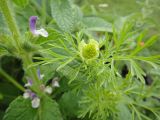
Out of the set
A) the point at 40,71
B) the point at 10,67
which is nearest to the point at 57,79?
the point at 40,71

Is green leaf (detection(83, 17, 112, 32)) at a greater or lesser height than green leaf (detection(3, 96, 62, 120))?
greater

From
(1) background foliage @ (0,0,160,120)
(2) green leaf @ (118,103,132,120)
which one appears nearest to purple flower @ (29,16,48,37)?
(1) background foliage @ (0,0,160,120)

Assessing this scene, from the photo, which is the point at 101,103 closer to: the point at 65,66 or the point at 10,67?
the point at 65,66

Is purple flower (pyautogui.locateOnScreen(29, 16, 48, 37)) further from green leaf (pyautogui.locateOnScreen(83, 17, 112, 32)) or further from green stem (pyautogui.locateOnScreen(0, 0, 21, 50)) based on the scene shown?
green leaf (pyautogui.locateOnScreen(83, 17, 112, 32))

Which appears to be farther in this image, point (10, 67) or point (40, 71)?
point (10, 67)

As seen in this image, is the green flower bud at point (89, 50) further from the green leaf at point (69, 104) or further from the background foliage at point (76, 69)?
the green leaf at point (69, 104)
